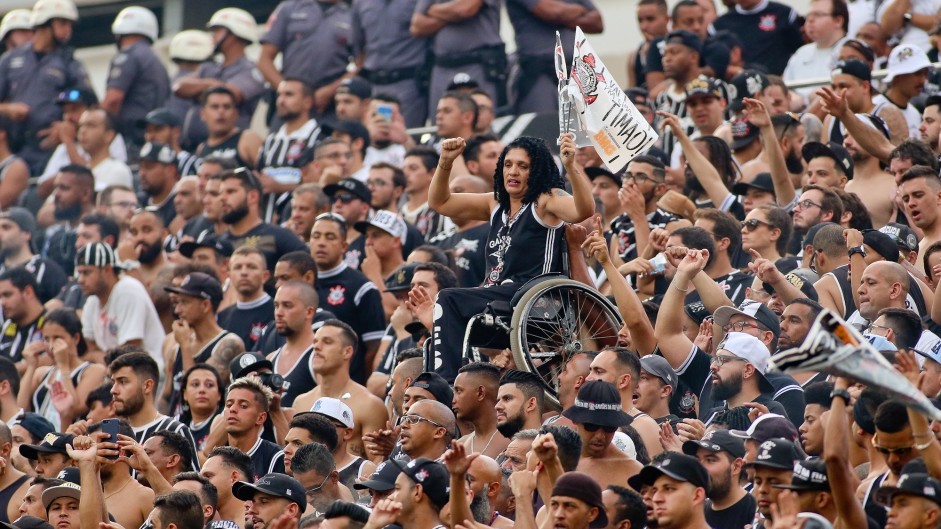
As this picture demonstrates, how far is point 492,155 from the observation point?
47.4 feet

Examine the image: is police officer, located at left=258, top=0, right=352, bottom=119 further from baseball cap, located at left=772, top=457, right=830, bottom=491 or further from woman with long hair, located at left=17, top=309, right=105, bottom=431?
baseball cap, located at left=772, top=457, right=830, bottom=491

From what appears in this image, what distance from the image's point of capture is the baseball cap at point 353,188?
47.2 ft

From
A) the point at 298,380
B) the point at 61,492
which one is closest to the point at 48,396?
the point at 298,380

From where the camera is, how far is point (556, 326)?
33.9ft

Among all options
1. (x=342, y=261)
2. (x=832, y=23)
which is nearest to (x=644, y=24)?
(x=832, y=23)

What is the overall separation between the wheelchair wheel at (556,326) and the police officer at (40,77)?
Result: 35.4ft

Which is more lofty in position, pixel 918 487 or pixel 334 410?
pixel 918 487

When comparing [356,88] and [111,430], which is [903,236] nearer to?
[111,430]

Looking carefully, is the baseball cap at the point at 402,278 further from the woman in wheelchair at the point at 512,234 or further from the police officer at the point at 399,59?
the police officer at the point at 399,59

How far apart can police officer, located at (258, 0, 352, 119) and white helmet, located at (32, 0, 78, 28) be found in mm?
2826

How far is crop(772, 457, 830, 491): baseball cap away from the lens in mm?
7457

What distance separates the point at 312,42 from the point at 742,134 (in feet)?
19.1

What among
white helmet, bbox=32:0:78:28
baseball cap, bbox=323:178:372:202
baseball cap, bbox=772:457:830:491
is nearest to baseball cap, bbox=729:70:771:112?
baseball cap, bbox=323:178:372:202

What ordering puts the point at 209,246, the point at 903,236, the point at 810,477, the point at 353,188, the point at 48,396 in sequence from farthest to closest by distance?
the point at 209,246
the point at 353,188
the point at 48,396
the point at 903,236
the point at 810,477
